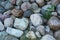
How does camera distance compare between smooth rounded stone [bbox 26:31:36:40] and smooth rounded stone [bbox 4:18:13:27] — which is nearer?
smooth rounded stone [bbox 26:31:36:40]

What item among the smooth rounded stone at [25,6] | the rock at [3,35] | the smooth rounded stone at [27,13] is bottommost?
the rock at [3,35]

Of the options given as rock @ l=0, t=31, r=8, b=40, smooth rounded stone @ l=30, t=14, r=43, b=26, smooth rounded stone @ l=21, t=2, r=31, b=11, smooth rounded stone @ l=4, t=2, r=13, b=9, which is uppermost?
smooth rounded stone @ l=21, t=2, r=31, b=11

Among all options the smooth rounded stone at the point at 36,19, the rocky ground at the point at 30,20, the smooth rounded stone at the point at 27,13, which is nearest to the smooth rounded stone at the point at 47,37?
the rocky ground at the point at 30,20

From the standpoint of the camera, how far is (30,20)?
152 cm

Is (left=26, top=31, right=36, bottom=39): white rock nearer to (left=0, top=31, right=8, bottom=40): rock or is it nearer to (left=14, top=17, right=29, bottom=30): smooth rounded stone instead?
(left=14, top=17, right=29, bottom=30): smooth rounded stone

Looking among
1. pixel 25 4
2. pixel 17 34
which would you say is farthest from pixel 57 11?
pixel 17 34

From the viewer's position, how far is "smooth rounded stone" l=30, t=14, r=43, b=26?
1.48 meters

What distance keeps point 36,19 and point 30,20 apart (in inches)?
2.5

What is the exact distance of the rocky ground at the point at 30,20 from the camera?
4.65ft

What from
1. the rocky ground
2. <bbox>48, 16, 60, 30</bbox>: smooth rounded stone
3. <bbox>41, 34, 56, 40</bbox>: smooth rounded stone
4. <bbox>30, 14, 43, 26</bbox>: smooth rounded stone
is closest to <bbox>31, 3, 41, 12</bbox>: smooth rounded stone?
the rocky ground

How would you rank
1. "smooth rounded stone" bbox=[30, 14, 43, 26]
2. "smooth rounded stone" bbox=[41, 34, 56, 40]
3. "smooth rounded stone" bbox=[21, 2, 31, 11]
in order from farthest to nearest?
1. "smooth rounded stone" bbox=[21, 2, 31, 11]
2. "smooth rounded stone" bbox=[30, 14, 43, 26]
3. "smooth rounded stone" bbox=[41, 34, 56, 40]

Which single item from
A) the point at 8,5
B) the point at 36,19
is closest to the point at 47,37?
the point at 36,19

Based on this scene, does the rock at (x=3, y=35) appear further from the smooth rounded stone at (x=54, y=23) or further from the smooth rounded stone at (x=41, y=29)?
the smooth rounded stone at (x=54, y=23)

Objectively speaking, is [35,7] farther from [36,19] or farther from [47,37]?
[47,37]
